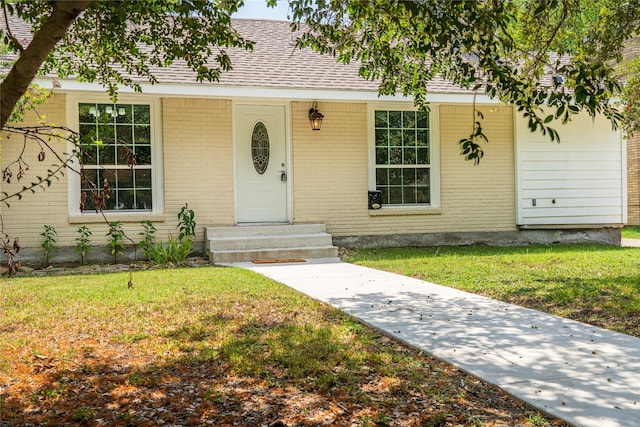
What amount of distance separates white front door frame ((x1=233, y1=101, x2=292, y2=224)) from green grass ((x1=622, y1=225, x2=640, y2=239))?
9776 mm

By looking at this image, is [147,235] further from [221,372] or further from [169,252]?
[221,372]

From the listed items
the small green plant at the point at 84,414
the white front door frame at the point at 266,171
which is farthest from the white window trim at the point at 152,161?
the small green plant at the point at 84,414

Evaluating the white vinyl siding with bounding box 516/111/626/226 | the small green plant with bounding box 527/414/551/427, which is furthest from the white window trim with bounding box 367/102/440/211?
the small green plant with bounding box 527/414/551/427

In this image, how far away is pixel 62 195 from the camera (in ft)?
34.6

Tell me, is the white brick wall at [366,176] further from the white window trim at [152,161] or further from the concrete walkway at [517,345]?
the concrete walkway at [517,345]

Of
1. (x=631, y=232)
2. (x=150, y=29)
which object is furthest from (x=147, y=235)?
(x=631, y=232)

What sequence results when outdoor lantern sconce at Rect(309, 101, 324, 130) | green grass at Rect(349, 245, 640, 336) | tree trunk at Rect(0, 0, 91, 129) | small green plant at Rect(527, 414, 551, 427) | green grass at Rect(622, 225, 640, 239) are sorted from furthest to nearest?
green grass at Rect(622, 225, 640, 239) → outdoor lantern sconce at Rect(309, 101, 324, 130) → green grass at Rect(349, 245, 640, 336) → small green plant at Rect(527, 414, 551, 427) → tree trunk at Rect(0, 0, 91, 129)

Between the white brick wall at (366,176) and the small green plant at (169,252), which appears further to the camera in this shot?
the white brick wall at (366,176)

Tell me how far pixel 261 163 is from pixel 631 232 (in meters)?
11.6

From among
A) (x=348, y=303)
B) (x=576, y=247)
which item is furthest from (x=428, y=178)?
(x=348, y=303)

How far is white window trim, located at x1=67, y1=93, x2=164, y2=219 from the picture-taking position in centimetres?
1062

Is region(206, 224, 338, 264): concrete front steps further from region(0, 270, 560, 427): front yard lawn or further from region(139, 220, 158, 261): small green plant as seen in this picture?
region(0, 270, 560, 427): front yard lawn

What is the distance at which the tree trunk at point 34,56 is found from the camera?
2773 mm

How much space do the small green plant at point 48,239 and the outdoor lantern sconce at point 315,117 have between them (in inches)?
197
